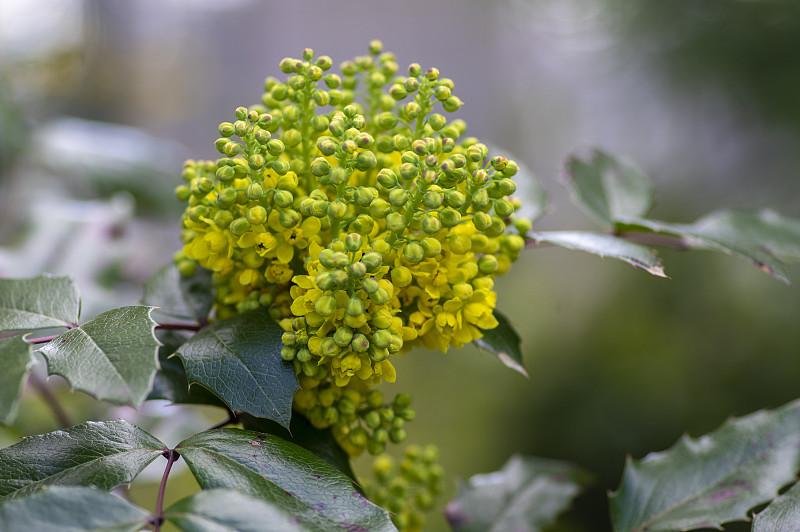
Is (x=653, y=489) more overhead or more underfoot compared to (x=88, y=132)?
more underfoot

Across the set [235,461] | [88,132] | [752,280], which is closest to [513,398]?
[752,280]

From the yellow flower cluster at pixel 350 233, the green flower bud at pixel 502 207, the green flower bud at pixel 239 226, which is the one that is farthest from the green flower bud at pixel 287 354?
the green flower bud at pixel 502 207

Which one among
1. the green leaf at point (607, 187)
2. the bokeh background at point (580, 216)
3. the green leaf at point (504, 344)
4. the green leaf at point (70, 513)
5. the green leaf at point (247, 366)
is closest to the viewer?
the green leaf at point (70, 513)

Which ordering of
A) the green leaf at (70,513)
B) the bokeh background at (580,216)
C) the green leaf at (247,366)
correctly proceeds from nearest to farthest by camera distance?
the green leaf at (70,513), the green leaf at (247,366), the bokeh background at (580,216)

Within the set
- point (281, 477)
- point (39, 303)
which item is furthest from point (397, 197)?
point (39, 303)

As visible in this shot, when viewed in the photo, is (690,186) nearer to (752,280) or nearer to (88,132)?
(752,280)

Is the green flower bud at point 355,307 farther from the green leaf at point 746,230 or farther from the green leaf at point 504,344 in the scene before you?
the green leaf at point 746,230

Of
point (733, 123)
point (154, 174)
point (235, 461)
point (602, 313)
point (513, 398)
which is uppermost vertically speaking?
point (733, 123)
